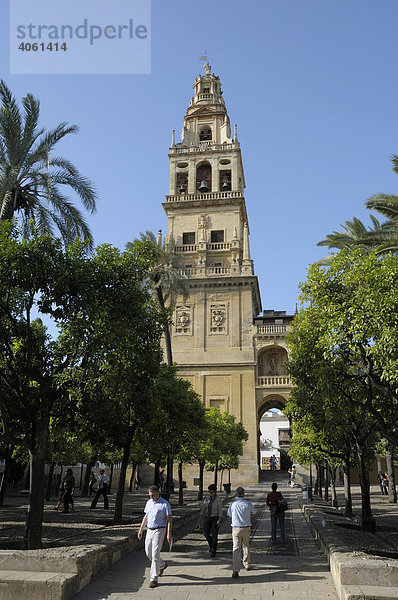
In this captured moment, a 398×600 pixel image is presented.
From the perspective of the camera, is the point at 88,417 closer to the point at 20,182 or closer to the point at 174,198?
the point at 20,182

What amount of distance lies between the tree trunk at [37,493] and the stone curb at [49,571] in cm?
172

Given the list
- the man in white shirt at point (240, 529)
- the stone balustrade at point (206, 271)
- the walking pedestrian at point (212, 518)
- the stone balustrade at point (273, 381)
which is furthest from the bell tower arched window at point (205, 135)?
the man in white shirt at point (240, 529)

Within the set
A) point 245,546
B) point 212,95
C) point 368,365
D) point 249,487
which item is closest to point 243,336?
point 249,487

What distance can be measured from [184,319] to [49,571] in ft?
123

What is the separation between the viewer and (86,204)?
627 inches

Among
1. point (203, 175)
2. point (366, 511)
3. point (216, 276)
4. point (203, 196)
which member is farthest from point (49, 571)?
point (203, 175)

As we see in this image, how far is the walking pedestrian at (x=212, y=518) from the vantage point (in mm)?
9594

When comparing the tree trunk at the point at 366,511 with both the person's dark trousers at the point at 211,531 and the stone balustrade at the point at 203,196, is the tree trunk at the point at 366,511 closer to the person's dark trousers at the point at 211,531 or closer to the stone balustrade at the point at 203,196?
the person's dark trousers at the point at 211,531

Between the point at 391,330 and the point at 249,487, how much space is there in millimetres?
30645

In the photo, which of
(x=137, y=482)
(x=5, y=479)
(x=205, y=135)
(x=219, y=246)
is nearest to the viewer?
(x=5, y=479)

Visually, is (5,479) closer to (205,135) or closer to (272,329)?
(272,329)

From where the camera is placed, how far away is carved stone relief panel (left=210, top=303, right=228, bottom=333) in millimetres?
43781

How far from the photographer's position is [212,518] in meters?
9.85

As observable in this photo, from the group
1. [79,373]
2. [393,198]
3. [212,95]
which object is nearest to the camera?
[79,373]
